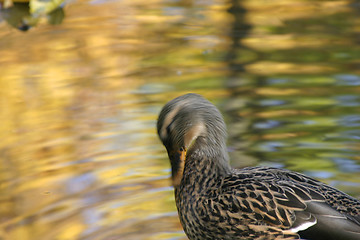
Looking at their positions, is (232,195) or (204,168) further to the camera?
(204,168)

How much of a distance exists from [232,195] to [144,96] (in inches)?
123

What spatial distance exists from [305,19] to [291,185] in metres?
5.77

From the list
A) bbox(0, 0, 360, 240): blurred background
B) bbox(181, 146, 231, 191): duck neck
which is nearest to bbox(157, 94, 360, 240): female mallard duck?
bbox(181, 146, 231, 191): duck neck

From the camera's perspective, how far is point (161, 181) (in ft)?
18.2

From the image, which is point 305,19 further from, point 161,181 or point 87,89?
point 161,181

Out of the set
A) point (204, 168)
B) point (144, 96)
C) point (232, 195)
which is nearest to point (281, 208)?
point (232, 195)

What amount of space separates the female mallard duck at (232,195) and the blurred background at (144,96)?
0.60m

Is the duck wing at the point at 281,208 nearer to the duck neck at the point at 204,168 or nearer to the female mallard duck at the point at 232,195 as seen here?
the female mallard duck at the point at 232,195

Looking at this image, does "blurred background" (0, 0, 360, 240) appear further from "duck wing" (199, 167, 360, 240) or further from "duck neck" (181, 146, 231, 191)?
"duck wing" (199, 167, 360, 240)

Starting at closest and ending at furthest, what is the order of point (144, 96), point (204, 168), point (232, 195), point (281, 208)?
1. point (281, 208)
2. point (232, 195)
3. point (204, 168)
4. point (144, 96)

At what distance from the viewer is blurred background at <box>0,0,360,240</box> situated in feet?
17.4

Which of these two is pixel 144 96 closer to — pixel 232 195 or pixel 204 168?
pixel 204 168

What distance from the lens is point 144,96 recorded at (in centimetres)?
716

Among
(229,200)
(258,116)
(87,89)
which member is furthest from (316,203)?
(87,89)
